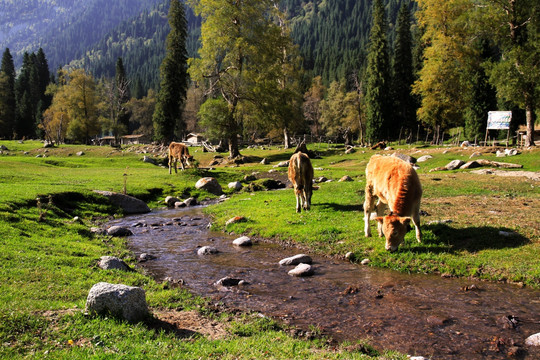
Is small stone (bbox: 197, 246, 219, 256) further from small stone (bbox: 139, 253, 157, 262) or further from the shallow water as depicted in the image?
small stone (bbox: 139, 253, 157, 262)

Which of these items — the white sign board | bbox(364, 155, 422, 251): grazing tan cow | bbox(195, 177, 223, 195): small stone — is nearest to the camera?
bbox(364, 155, 422, 251): grazing tan cow

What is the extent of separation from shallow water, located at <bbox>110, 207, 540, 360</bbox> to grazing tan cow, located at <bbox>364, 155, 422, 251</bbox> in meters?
1.27

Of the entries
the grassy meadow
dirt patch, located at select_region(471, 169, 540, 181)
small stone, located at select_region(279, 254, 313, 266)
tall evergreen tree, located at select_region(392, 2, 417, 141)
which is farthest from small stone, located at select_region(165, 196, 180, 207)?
tall evergreen tree, located at select_region(392, 2, 417, 141)

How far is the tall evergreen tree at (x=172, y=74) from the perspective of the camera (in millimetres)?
70000

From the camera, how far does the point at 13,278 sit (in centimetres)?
838

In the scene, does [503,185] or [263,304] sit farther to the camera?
[503,185]

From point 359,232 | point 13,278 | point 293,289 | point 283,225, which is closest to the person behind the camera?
point 13,278

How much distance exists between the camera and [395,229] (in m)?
10.8

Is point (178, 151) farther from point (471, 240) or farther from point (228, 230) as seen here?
point (471, 240)

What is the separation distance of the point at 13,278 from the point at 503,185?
23.8 meters

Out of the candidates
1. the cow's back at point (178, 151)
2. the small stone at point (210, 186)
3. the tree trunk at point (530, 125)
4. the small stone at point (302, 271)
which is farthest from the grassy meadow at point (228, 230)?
the tree trunk at point (530, 125)

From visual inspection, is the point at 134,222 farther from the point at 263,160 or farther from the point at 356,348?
the point at 263,160

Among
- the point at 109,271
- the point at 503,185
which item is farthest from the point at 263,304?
the point at 503,185

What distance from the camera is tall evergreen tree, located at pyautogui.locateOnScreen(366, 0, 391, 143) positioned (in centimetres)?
6962
